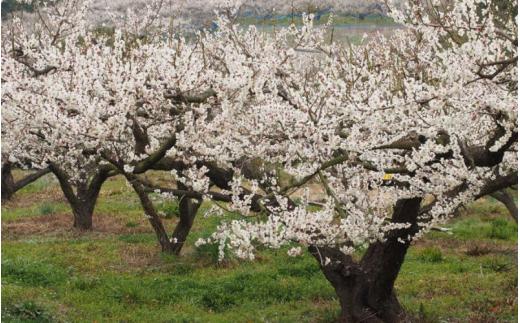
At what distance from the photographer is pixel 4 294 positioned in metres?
11.5

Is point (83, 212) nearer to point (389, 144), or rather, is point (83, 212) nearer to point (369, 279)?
point (369, 279)

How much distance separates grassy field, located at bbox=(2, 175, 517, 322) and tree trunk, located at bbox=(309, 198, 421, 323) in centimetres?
60

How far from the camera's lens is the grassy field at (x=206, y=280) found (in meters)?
11.6

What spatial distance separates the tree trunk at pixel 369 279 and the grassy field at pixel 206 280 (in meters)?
0.60

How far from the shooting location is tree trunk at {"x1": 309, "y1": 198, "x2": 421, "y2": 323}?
34.9 feet

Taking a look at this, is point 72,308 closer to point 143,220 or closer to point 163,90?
point 163,90

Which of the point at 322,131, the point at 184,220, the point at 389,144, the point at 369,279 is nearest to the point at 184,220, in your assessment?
the point at 184,220

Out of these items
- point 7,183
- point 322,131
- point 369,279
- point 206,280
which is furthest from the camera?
point 7,183

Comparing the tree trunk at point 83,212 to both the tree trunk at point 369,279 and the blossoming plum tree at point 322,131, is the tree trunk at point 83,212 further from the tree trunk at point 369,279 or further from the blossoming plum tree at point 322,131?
the tree trunk at point 369,279

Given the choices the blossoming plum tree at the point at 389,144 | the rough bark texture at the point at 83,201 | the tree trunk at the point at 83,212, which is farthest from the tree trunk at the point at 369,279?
the tree trunk at the point at 83,212

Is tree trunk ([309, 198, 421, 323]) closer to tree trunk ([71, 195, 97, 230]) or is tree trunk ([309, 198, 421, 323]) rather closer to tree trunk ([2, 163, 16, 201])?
tree trunk ([71, 195, 97, 230])

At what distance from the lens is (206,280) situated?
45.8 ft

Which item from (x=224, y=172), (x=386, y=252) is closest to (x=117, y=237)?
(x=224, y=172)

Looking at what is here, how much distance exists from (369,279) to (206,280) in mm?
4193
